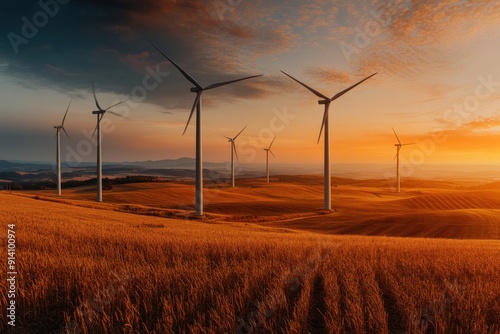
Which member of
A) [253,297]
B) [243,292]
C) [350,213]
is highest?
[243,292]

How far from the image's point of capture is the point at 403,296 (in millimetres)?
7070

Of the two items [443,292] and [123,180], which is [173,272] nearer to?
[443,292]

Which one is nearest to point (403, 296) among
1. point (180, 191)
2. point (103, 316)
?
point (103, 316)

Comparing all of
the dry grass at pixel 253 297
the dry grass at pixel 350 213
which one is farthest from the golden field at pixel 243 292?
the dry grass at pixel 350 213

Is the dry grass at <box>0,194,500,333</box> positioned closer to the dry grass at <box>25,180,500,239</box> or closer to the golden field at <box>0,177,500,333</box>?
the golden field at <box>0,177,500,333</box>

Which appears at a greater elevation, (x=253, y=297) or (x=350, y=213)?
(x=253, y=297)

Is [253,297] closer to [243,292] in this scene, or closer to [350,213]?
[243,292]

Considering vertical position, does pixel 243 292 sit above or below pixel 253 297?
above

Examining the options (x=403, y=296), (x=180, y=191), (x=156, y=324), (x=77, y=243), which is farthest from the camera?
(x=180, y=191)

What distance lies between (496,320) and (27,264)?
10140mm

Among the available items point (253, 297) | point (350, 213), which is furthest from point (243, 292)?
point (350, 213)

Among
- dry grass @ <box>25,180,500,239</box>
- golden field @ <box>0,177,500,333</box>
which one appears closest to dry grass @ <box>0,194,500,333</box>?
golden field @ <box>0,177,500,333</box>

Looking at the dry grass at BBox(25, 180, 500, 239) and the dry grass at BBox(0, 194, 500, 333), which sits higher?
the dry grass at BBox(0, 194, 500, 333)

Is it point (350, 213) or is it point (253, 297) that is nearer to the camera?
point (253, 297)
